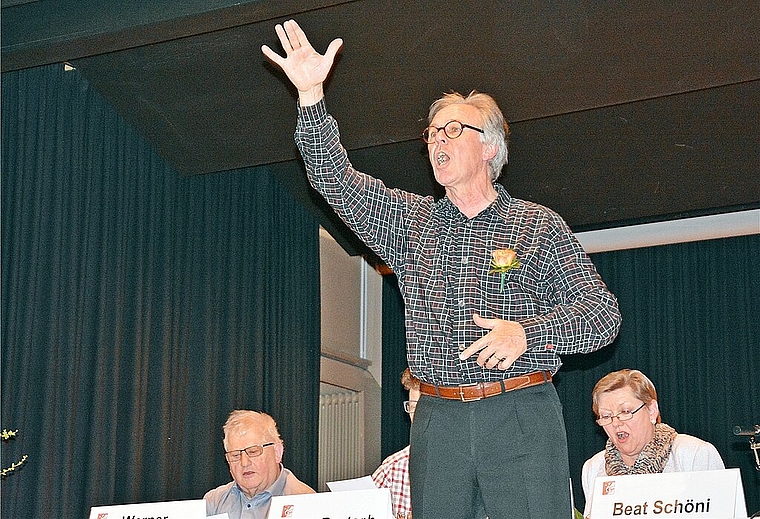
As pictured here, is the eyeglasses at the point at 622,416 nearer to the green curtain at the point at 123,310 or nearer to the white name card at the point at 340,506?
the white name card at the point at 340,506

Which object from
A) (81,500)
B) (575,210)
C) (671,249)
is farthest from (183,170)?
(671,249)

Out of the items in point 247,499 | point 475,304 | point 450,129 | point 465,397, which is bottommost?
point 247,499

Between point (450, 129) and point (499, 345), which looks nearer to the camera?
point (499, 345)

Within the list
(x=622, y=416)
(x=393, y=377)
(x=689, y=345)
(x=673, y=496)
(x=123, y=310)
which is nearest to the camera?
(x=673, y=496)

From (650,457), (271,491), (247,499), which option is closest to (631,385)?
(650,457)

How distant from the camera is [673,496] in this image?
2.95 m

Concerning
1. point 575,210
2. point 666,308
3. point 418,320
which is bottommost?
point 418,320

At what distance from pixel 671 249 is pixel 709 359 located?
0.77 meters

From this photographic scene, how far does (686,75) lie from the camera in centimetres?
448

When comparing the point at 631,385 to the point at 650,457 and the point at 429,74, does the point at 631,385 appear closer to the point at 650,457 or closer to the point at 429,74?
the point at 650,457

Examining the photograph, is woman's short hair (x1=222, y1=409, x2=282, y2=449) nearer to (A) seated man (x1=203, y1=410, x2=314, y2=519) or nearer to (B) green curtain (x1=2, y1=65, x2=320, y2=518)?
(A) seated man (x1=203, y1=410, x2=314, y2=519)

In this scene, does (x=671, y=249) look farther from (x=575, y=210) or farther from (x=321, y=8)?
(x=321, y=8)

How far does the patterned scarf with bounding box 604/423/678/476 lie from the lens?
4.11 meters

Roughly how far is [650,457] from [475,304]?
2.37 m
